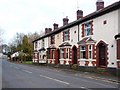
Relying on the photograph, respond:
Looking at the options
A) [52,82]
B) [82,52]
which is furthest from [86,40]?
[52,82]

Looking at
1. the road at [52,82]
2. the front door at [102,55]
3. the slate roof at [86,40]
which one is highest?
the slate roof at [86,40]

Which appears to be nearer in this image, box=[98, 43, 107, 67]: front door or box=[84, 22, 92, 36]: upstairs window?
box=[98, 43, 107, 67]: front door

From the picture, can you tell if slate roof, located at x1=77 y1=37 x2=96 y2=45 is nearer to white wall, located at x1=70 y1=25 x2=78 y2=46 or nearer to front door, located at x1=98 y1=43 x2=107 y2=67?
front door, located at x1=98 y1=43 x2=107 y2=67

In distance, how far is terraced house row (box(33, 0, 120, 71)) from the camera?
25.6 meters

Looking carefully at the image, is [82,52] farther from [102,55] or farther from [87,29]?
[102,55]

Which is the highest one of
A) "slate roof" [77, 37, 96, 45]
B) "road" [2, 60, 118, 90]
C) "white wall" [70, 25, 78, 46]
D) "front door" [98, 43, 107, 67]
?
"white wall" [70, 25, 78, 46]

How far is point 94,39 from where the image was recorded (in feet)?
98.4

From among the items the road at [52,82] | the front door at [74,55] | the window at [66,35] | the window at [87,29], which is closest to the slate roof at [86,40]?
the window at [87,29]

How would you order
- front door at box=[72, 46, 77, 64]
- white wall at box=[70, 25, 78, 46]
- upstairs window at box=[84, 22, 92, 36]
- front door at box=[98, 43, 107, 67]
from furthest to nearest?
front door at box=[72, 46, 77, 64]
white wall at box=[70, 25, 78, 46]
upstairs window at box=[84, 22, 92, 36]
front door at box=[98, 43, 107, 67]

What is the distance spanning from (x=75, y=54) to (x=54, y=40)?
1079 cm

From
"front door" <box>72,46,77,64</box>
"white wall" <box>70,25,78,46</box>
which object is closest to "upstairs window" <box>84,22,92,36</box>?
"white wall" <box>70,25,78,46</box>

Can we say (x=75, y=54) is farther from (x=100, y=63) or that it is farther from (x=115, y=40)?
(x=115, y=40)

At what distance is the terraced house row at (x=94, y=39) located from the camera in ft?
84.1

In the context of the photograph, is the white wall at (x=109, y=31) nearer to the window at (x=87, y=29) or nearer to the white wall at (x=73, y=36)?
the window at (x=87, y=29)
